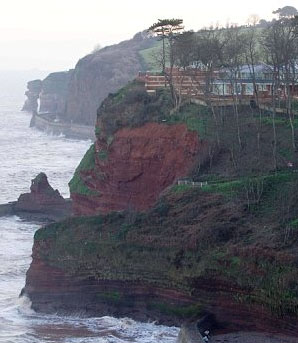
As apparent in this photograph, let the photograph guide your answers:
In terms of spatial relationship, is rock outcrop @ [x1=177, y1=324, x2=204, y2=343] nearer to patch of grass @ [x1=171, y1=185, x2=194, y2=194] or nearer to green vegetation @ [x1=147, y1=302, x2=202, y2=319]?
green vegetation @ [x1=147, y1=302, x2=202, y2=319]

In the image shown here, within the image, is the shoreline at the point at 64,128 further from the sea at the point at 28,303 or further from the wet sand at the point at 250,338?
the wet sand at the point at 250,338

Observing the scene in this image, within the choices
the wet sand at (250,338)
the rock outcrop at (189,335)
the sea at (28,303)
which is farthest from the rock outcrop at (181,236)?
the rock outcrop at (189,335)

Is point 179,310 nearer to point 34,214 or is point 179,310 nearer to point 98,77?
point 34,214

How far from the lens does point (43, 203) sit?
232 ft

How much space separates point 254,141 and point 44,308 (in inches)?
563

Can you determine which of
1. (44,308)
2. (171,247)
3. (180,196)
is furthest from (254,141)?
(44,308)

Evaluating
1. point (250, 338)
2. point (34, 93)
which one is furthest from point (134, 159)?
point (34, 93)

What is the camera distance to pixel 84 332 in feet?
137

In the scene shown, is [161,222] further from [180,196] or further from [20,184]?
[20,184]

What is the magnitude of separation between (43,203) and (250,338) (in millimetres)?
34973

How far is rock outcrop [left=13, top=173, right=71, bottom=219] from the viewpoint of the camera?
69.9 m

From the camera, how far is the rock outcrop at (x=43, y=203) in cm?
6994

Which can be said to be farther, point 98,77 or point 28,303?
point 98,77

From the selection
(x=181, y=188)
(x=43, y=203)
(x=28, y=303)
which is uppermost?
(x=181, y=188)
